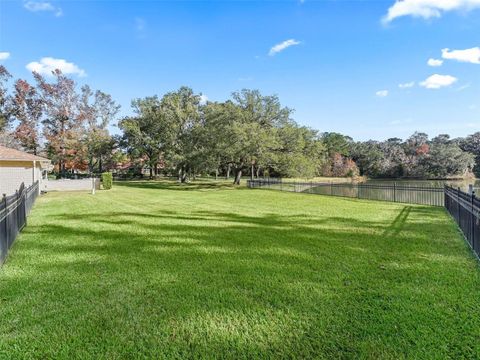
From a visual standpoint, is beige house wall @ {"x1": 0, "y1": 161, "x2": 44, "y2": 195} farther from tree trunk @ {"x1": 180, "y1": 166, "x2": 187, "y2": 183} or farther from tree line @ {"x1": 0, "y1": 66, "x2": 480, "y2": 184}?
tree trunk @ {"x1": 180, "y1": 166, "x2": 187, "y2": 183}

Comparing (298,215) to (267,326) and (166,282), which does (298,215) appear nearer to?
(166,282)

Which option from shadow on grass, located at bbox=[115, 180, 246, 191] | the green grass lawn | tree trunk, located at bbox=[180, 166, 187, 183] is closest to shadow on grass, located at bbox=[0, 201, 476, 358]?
the green grass lawn

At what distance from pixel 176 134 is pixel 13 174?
14.9 metres

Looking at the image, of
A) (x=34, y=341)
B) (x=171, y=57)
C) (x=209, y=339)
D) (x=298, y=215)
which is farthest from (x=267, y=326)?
(x=171, y=57)

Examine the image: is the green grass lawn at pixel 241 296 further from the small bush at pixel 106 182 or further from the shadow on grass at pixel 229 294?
the small bush at pixel 106 182

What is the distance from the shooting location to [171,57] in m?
21.7

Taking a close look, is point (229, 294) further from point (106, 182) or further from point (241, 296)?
point (106, 182)

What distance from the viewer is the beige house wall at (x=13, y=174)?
15.7m

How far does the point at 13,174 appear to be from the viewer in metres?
16.2

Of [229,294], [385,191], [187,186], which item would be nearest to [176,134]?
[187,186]

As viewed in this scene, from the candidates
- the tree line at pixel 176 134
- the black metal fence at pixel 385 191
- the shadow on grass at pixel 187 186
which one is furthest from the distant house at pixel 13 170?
the black metal fence at pixel 385 191

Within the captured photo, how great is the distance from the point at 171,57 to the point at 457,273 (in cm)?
2184

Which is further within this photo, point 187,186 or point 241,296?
point 187,186

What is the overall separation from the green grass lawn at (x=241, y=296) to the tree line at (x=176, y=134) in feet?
57.4
